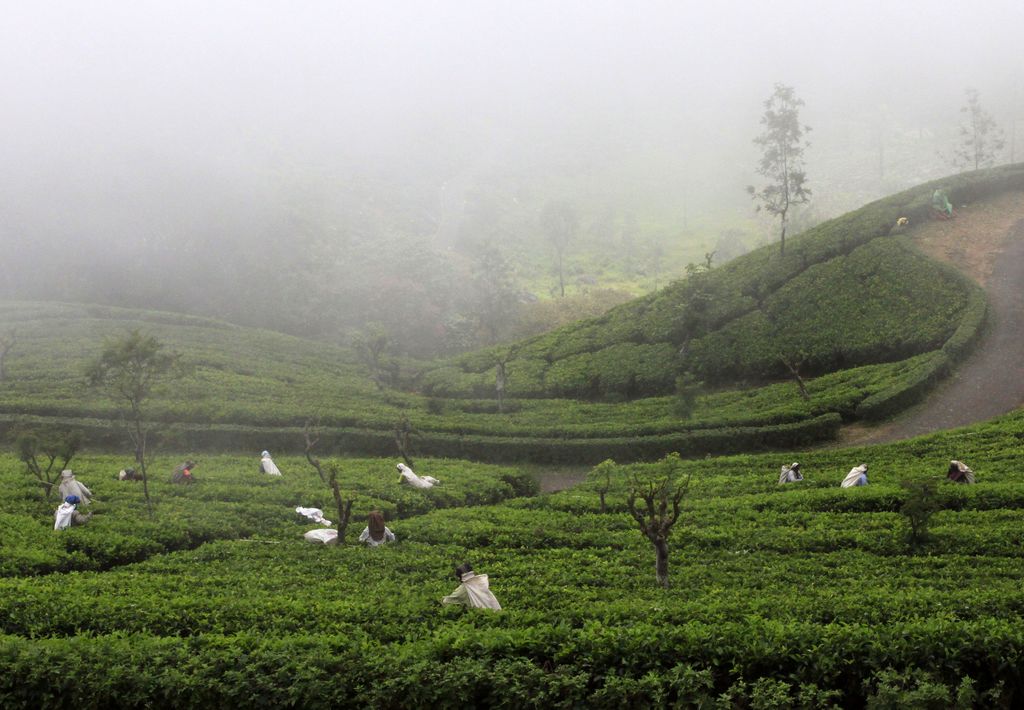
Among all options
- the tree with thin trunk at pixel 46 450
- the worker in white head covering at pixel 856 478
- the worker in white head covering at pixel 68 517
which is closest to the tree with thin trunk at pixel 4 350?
the tree with thin trunk at pixel 46 450

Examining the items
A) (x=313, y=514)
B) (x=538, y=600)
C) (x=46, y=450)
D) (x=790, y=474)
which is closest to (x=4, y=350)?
Result: (x=46, y=450)

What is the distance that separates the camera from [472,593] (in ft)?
44.4

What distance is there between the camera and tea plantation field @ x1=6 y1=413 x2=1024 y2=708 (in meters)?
10.3

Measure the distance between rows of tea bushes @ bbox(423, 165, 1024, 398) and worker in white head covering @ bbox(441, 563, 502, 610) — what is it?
24.1 metres

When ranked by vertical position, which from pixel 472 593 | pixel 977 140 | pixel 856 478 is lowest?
pixel 472 593

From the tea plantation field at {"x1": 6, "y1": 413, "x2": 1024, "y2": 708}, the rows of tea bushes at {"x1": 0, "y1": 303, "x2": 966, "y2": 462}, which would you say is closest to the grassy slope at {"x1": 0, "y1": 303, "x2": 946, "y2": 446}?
the rows of tea bushes at {"x1": 0, "y1": 303, "x2": 966, "y2": 462}

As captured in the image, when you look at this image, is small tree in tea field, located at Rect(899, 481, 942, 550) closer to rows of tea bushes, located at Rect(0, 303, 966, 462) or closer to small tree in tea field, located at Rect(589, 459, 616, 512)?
small tree in tea field, located at Rect(589, 459, 616, 512)

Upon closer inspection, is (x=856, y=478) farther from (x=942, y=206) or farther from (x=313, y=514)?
(x=942, y=206)

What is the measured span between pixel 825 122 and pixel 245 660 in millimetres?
130731

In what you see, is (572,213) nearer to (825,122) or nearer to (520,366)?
(520,366)

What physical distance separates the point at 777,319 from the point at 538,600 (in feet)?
84.5

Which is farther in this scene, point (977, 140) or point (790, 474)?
point (977, 140)

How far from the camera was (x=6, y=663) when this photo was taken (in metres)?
11.4

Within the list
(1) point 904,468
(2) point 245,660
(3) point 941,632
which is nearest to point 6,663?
(2) point 245,660
